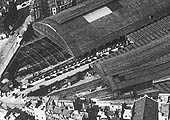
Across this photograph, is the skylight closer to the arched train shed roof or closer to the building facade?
the arched train shed roof

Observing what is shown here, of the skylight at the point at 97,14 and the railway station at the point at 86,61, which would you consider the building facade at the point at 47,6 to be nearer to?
the railway station at the point at 86,61

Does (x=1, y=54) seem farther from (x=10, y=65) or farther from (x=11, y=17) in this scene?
(x=11, y=17)

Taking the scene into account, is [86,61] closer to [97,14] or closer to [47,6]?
[97,14]

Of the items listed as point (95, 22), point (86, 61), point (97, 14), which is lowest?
point (86, 61)

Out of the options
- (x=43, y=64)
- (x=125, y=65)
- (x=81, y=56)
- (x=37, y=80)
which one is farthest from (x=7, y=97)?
(x=125, y=65)

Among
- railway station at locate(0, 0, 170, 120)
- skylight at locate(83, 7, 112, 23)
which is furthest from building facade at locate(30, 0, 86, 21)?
skylight at locate(83, 7, 112, 23)

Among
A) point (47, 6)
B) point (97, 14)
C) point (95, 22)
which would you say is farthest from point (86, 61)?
point (47, 6)

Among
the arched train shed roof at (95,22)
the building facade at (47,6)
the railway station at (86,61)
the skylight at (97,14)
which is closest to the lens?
the railway station at (86,61)

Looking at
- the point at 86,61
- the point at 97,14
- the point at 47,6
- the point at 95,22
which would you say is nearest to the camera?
the point at 86,61

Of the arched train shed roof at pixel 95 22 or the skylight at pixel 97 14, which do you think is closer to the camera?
the arched train shed roof at pixel 95 22

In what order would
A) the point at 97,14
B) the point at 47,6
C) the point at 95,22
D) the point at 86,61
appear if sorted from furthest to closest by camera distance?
the point at 47,6, the point at 97,14, the point at 95,22, the point at 86,61

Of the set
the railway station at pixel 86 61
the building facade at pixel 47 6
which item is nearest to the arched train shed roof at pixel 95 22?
the railway station at pixel 86 61
